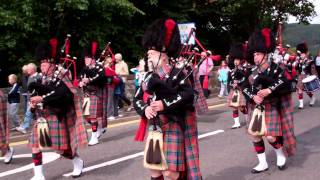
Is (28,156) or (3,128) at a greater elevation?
(3,128)

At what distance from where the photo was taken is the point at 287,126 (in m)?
6.57

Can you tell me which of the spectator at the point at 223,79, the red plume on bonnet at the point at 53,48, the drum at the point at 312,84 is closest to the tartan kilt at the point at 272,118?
the red plume on bonnet at the point at 53,48

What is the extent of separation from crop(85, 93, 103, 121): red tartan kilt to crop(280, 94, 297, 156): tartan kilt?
12.3 feet

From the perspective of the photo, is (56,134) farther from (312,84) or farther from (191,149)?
(312,84)

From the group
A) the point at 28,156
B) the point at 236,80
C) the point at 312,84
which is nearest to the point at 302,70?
the point at 312,84

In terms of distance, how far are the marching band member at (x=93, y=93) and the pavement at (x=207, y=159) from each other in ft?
1.47

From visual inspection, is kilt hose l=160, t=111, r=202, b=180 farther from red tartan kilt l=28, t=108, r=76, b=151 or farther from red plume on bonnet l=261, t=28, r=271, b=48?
red plume on bonnet l=261, t=28, r=271, b=48

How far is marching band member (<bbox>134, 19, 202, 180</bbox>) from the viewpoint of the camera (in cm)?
450

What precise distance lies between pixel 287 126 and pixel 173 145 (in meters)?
2.53

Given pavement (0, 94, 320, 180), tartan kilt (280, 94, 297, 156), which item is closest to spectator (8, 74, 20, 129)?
pavement (0, 94, 320, 180)

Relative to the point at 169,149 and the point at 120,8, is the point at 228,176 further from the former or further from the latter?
the point at 120,8

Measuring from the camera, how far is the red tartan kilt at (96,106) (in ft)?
29.9

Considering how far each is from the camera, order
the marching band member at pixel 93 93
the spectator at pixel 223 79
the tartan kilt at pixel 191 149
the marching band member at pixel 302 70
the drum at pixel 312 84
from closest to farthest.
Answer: the tartan kilt at pixel 191 149 → the marching band member at pixel 93 93 → the drum at pixel 312 84 → the marching band member at pixel 302 70 → the spectator at pixel 223 79

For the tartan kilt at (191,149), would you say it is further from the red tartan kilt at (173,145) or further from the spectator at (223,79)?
the spectator at (223,79)
